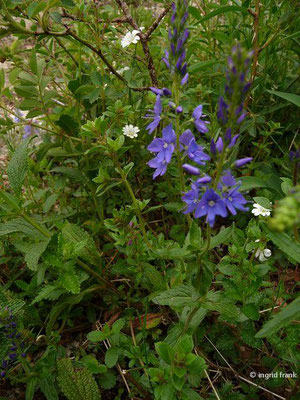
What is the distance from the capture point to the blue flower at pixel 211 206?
1472 millimetres

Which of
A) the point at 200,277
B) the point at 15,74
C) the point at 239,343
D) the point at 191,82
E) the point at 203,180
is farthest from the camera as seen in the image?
the point at 191,82

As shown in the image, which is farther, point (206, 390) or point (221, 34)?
point (221, 34)

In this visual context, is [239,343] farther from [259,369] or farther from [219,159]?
[219,159]

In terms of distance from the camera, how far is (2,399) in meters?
2.35

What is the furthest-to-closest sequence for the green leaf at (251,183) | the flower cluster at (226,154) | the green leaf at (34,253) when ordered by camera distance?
the green leaf at (251,183), the green leaf at (34,253), the flower cluster at (226,154)

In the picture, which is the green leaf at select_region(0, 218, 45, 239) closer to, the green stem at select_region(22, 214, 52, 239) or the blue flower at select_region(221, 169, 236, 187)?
the green stem at select_region(22, 214, 52, 239)

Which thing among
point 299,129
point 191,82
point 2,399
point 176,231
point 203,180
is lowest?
point 2,399

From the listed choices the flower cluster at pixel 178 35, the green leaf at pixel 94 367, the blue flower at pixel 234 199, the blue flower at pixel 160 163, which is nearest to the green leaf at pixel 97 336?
the green leaf at pixel 94 367

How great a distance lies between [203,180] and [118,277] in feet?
5.82

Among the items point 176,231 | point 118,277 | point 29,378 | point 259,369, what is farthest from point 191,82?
point 29,378

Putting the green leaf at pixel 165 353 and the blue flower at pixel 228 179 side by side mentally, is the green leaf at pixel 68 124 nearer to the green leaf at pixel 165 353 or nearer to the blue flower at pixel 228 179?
the blue flower at pixel 228 179

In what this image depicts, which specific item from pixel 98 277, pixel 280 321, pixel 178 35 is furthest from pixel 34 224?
pixel 280 321

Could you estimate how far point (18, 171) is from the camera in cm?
218

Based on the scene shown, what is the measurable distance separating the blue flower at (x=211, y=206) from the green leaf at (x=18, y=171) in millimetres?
1172
